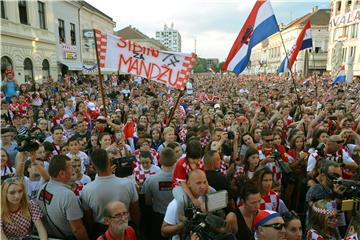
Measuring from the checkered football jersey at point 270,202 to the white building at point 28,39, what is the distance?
1838cm

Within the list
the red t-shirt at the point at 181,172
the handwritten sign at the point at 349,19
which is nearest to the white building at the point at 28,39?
the red t-shirt at the point at 181,172

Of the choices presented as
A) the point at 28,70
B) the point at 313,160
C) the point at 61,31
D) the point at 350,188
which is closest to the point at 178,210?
the point at 350,188

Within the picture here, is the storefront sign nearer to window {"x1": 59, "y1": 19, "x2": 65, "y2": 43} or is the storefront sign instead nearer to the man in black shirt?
window {"x1": 59, "y1": 19, "x2": 65, "y2": 43}

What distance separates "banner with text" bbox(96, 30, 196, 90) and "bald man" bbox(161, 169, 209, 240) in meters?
3.25

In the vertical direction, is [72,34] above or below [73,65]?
above

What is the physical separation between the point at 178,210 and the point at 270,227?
79cm

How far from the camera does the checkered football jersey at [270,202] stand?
330cm

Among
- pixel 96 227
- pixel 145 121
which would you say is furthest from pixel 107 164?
pixel 145 121

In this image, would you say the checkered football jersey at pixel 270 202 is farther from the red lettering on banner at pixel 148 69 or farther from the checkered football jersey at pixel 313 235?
the red lettering on banner at pixel 148 69

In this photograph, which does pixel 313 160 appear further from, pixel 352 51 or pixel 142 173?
pixel 352 51

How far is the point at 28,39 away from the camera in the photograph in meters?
20.4

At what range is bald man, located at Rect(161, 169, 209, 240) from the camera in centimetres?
257

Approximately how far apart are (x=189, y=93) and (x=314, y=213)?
14338 mm

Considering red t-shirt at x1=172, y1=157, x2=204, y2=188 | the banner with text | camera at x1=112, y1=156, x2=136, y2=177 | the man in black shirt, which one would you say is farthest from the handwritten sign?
camera at x1=112, y1=156, x2=136, y2=177
